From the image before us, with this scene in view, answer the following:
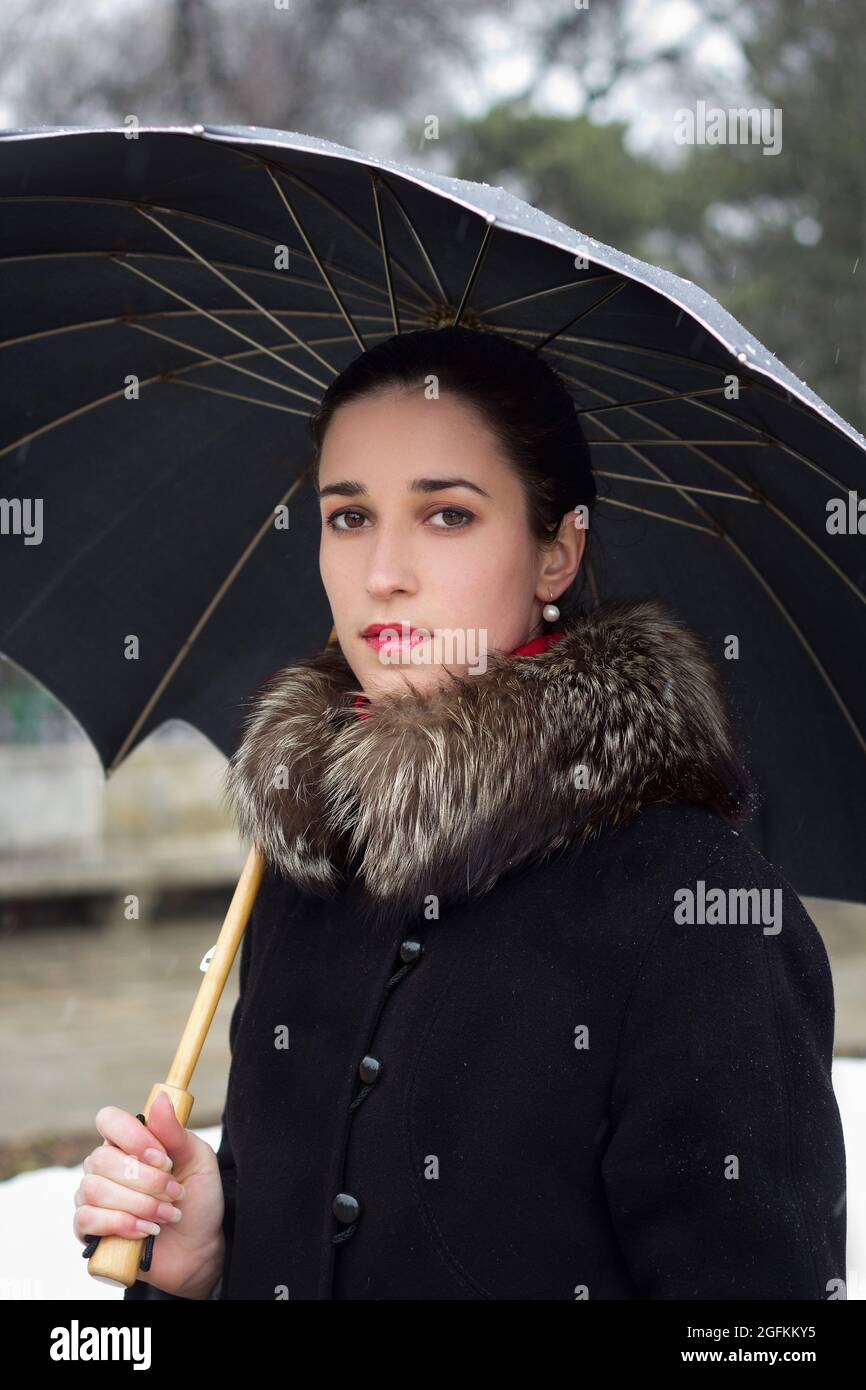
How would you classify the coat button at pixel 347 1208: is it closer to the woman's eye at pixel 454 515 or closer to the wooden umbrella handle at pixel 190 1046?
the wooden umbrella handle at pixel 190 1046

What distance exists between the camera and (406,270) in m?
2.21

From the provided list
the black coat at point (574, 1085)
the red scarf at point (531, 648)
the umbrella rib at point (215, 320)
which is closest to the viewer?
the black coat at point (574, 1085)

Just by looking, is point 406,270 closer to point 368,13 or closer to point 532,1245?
point 532,1245

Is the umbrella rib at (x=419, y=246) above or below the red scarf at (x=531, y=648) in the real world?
above

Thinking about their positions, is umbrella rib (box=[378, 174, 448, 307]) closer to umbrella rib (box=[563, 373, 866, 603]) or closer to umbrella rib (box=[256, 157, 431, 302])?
umbrella rib (box=[256, 157, 431, 302])

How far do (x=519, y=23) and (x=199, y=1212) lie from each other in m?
14.4

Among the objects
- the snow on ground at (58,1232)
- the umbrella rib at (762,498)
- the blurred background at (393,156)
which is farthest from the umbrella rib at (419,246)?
the blurred background at (393,156)

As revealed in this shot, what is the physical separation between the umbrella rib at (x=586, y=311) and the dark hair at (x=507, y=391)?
0.09ft

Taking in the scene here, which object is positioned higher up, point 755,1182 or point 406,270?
point 406,270

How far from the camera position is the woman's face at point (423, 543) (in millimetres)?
2064

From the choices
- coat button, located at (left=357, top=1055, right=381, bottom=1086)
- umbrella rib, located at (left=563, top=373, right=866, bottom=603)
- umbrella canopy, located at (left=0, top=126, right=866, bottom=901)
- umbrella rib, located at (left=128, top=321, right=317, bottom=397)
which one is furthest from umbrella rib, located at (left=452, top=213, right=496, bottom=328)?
coat button, located at (left=357, top=1055, right=381, bottom=1086)

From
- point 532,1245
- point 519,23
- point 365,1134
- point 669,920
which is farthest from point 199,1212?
point 519,23

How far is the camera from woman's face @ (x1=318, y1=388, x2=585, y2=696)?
2.06 metres

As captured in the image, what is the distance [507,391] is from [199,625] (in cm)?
101
